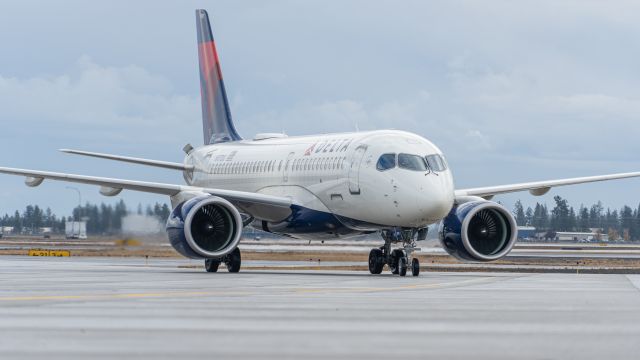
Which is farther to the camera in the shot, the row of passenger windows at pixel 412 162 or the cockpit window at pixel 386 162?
the cockpit window at pixel 386 162

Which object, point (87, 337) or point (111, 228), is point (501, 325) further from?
point (111, 228)

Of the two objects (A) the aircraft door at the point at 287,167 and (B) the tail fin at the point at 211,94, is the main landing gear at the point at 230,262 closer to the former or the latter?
(A) the aircraft door at the point at 287,167

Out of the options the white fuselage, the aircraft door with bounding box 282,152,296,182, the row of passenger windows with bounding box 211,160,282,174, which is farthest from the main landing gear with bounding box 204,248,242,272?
the row of passenger windows with bounding box 211,160,282,174

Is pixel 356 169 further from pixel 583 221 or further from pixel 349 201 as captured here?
pixel 583 221

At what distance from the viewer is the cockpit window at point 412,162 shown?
32969mm

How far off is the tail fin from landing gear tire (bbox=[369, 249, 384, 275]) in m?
13.5

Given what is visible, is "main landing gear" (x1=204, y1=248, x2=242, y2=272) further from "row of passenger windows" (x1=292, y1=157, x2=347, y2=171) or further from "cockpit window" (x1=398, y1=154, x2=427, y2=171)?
"cockpit window" (x1=398, y1=154, x2=427, y2=171)

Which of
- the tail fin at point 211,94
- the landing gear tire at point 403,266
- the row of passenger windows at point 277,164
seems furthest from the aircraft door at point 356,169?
the tail fin at point 211,94

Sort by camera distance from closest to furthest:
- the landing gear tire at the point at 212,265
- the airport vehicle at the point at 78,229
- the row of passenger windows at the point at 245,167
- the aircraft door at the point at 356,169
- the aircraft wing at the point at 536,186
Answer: the aircraft door at the point at 356,169 < the landing gear tire at the point at 212,265 < the aircraft wing at the point at 536,186 < the row of passenger windows at the point at 245,167 < the airport vehicle at the point at 78,229

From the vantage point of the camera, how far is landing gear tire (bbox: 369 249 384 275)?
3472cm

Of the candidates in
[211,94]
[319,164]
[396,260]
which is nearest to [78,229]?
[211,94]

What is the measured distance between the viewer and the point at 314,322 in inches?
592

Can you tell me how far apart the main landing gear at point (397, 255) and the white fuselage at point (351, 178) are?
56 cm

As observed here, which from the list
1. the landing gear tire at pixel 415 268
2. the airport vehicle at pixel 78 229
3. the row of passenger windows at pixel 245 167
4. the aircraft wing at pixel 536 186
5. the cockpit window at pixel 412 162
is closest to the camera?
the landing gear tire at pixel 415 268
